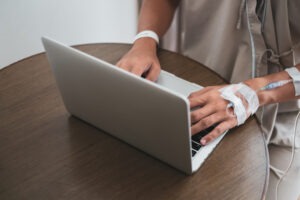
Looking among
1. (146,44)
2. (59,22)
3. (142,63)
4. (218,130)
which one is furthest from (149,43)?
(59,22)

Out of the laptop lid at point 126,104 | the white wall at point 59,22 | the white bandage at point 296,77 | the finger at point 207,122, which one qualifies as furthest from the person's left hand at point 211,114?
the white wall at point 59,22

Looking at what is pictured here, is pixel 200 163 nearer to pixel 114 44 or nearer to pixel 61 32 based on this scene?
pixel 114 44

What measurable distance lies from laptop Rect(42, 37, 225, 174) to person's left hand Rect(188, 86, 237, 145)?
0.02 m

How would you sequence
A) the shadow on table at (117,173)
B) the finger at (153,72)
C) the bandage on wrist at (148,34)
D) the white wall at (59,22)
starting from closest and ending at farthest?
1. the shadow on table at (117,173)
2. the finger at (153,72)
3. the bandage on wrist at (148,34)
4. the white wall at (59,22)

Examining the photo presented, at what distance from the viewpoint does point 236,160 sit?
744 mm

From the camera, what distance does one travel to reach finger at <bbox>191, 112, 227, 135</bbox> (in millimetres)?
754

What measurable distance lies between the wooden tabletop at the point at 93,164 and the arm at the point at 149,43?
195mm

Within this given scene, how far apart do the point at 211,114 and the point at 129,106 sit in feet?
0.69

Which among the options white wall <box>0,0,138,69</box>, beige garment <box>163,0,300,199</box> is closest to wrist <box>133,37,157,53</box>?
beige garment <box>163,0,300,199</box>

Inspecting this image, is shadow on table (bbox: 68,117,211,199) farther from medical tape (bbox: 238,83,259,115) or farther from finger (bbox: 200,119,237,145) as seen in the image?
medical tape (bbox: 238,83,259,115)

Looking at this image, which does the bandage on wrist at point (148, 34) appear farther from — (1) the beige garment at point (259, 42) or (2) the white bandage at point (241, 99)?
(2) the white bandage at point (241, 99)

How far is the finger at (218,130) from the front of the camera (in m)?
0.75

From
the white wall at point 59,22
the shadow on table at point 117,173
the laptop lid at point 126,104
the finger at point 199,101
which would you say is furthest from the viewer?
the white wall at point 59,22

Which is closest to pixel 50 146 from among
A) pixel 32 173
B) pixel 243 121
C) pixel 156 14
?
pixel 32 173
